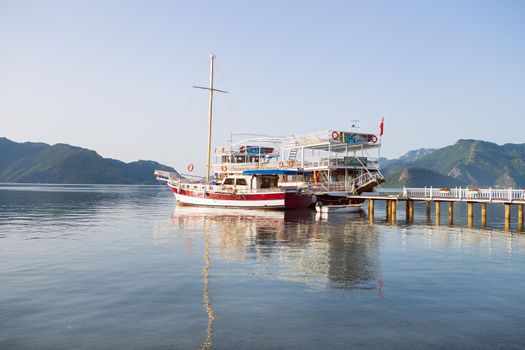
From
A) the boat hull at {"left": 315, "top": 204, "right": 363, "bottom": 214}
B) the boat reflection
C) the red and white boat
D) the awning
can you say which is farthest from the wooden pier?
the awning

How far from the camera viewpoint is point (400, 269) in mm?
19703

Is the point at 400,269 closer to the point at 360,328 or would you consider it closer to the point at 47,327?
the point at 360,328

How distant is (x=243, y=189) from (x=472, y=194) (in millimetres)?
31536

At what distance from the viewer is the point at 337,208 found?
180 ft

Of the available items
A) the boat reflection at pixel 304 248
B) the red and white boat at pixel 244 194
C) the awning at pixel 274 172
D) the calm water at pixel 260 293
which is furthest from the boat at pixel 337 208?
the calm water at pixel 260 293

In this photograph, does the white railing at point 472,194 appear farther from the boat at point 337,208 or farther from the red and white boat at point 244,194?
the red and white boat at point 244,194

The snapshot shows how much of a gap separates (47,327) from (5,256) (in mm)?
13621

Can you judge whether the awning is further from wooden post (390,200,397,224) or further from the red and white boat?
wooden post (390,200,397,224)

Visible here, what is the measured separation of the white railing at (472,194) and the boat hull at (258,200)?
14070mm

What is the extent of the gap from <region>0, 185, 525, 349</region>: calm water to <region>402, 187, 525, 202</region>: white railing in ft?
38.6

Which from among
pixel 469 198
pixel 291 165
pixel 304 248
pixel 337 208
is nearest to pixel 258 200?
pixel 291 165

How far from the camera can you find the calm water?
10.9m

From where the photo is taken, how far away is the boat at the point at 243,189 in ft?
181

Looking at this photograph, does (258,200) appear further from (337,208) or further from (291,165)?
(337,208)
